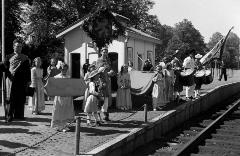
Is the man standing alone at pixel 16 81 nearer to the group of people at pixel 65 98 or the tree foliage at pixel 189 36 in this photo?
the group of people at pixel 65 98

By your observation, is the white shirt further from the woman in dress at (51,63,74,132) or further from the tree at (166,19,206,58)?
the tree at (166,19,206,58)

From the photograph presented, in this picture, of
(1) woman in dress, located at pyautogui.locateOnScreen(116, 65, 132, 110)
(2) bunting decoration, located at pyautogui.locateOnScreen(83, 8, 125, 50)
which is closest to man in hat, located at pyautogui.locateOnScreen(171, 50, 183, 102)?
(1) woman in dress, located at pyautogui.locateOnScreen(116, 65, 132, 110)

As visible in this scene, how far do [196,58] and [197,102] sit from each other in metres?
1.82

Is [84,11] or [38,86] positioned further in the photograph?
[84,11]

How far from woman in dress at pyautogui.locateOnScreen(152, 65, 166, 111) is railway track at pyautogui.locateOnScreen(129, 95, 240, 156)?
105cm

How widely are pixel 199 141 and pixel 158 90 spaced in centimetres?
363

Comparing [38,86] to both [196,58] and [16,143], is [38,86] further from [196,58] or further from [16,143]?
[196,58]

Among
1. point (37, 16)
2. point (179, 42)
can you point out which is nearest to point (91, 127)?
point (37, 16)

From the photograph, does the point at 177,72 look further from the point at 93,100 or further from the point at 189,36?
the point at 189,36

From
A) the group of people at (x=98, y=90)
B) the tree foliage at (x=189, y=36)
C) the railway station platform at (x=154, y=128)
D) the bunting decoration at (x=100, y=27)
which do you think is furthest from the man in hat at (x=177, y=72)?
the tree foliage at (x=189, y=36)

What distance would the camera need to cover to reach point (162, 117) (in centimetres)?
1149

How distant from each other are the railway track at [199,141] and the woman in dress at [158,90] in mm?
1054

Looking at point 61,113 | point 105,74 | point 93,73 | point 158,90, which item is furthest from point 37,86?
point 158,90

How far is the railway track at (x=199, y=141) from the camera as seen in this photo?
920 centimetres
